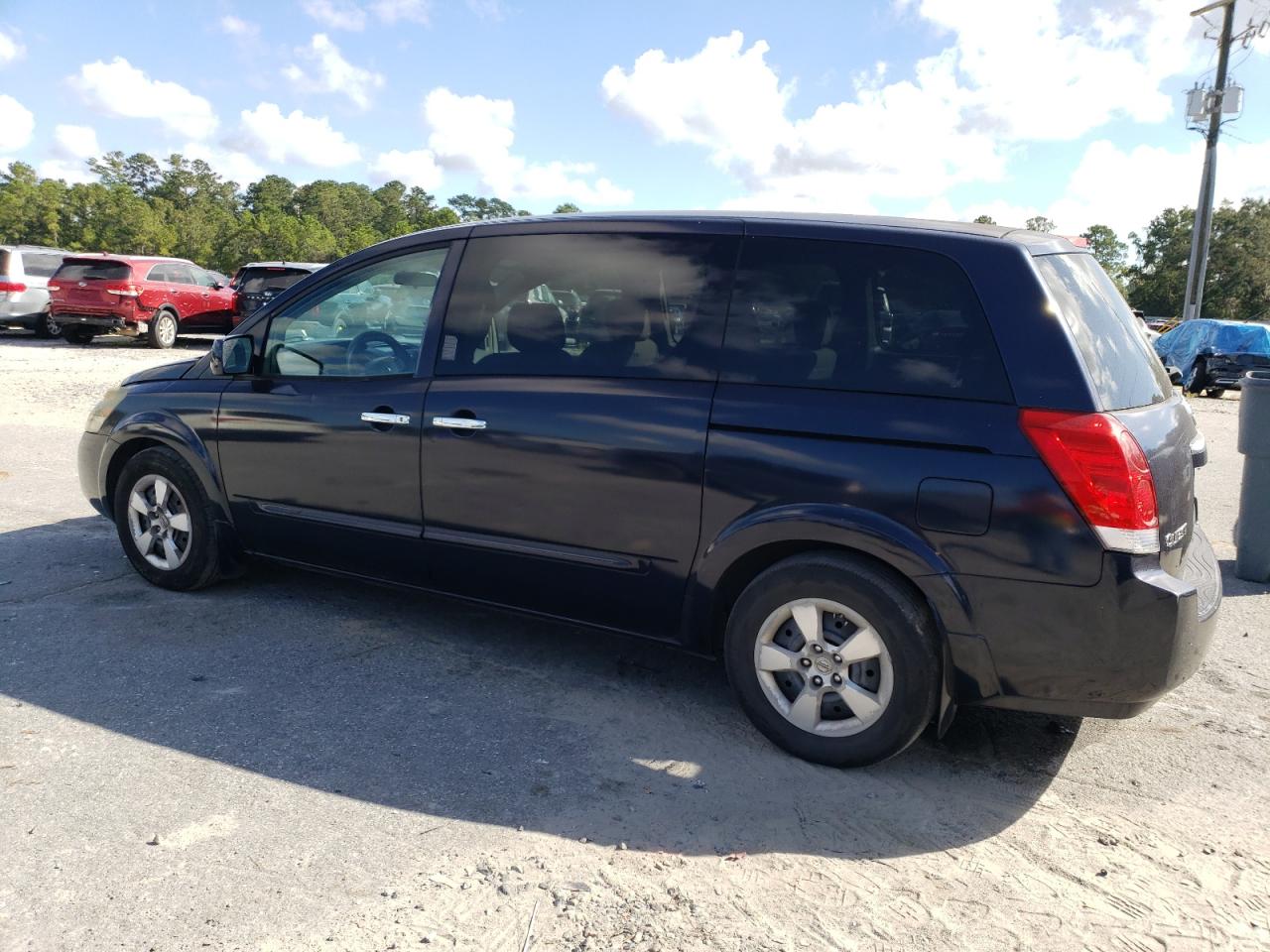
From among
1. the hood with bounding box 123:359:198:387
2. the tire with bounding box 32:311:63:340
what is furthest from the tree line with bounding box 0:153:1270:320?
the hood with bounding box 123:359:198:387

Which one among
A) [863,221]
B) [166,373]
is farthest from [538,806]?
[166,373]

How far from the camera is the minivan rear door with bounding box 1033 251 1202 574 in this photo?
127 inches

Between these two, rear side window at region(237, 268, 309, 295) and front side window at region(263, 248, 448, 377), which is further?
rear side window at region(237, 268, 309, 295)

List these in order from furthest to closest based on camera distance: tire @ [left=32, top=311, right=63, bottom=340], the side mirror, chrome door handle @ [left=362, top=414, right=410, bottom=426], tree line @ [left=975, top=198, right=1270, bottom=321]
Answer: tree line @ [left=975, top=198, right=1270, bottom=321] → tire @ [left=32, top=311, right=63, bottom=340] → the side mirror → chrome door handle @ [left=362, top=414, right=410, bottom=426]

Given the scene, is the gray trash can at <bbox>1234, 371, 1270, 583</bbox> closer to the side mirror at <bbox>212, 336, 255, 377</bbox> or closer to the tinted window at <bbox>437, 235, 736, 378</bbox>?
the tinted window at <bbox>437, 235, 736, 378</bbox>

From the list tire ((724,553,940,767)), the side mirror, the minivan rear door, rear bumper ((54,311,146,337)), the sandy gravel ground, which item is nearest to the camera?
the sandy gravel ground

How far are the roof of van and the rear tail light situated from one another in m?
0.68

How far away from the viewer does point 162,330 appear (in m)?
19.8

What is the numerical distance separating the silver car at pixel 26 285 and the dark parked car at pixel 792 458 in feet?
61.1

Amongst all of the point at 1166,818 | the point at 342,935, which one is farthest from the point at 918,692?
the point at 342,935

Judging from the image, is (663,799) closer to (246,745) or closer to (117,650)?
(246,745)

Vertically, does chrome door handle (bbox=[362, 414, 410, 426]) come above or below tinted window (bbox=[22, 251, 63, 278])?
below

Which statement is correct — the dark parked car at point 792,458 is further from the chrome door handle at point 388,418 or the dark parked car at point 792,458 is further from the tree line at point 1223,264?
the tree line at point 1223,264

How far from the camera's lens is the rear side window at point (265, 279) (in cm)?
2023
